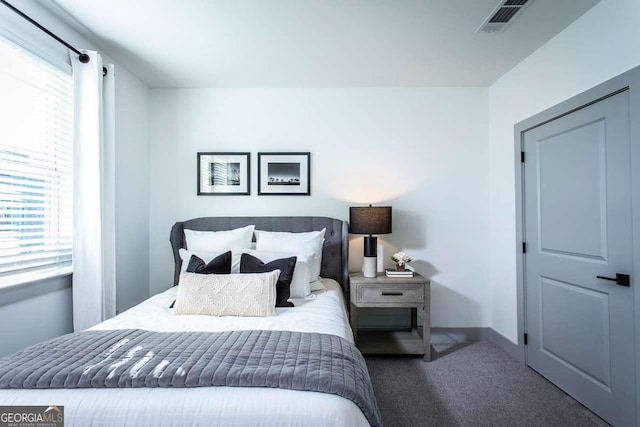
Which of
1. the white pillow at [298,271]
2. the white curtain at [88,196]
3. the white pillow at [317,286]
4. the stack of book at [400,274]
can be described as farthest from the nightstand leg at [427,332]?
the white curtain at [88,196]

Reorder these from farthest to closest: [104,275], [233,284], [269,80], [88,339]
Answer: [269,80] < [104,275] < [233,284] < [88,339]

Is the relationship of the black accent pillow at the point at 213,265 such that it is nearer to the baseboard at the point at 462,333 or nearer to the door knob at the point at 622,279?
the baseboard at the point at 462,333

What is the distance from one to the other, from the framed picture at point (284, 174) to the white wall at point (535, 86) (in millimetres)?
1900

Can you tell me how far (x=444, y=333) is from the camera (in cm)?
337

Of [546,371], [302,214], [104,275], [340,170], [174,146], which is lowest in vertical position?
[546,371]

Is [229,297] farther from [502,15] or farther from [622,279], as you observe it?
[502,15]

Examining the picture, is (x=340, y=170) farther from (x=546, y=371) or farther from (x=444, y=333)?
(x=546, y=371)

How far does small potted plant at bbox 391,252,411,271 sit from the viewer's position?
3.08m

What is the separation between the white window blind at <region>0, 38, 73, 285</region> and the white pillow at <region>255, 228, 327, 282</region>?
4.74 ft

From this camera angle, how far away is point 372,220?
3.00 metres

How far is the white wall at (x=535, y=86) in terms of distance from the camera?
1.94 meters

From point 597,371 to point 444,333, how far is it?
1.38m

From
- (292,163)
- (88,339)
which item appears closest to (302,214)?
(292,163)

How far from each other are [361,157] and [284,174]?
82 centimetres
